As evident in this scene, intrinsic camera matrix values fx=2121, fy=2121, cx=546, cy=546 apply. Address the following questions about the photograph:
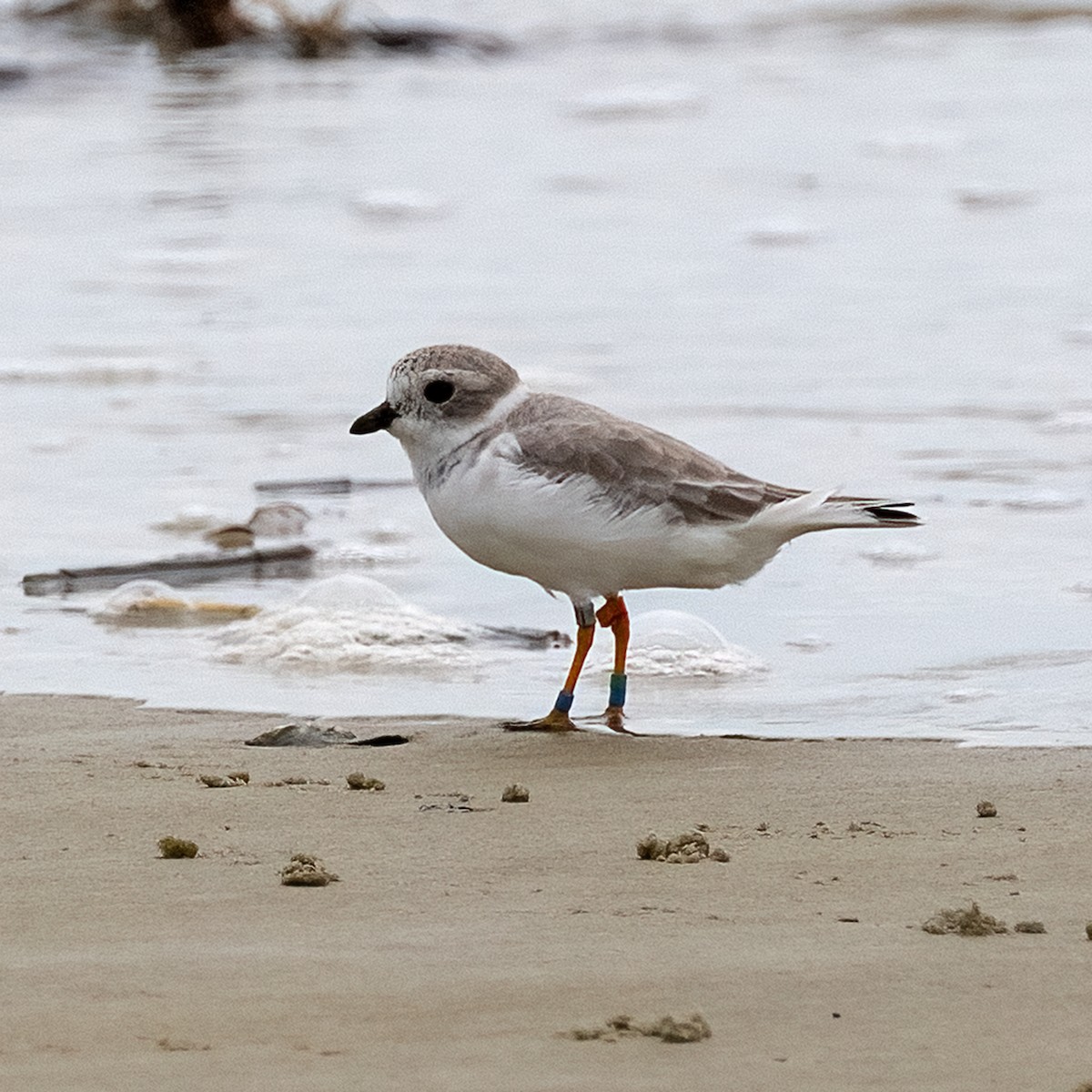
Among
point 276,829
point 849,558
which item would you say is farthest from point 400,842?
point 849,558

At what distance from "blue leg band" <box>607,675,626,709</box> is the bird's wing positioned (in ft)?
1.30

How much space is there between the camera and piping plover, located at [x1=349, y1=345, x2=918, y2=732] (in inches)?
180

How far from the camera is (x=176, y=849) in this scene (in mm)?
3203

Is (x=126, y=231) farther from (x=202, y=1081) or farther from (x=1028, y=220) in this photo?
(x=202, y=1081)

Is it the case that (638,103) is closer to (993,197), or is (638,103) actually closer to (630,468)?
(993,197)

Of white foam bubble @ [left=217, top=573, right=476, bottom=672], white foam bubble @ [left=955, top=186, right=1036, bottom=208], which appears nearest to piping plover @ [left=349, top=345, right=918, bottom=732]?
white foam bubble @ [left=217, top=573, right=476, bottom=672]

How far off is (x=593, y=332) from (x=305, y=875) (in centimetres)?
629

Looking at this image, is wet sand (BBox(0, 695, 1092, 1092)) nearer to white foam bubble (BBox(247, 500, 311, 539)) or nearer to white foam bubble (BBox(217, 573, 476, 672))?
white foam bubble (BBox(217, 573, 476, 672))

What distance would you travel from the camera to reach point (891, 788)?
12.4 ft

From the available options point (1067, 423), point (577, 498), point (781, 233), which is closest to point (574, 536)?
point (577, 498)

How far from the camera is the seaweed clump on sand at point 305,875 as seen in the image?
9.98 ft

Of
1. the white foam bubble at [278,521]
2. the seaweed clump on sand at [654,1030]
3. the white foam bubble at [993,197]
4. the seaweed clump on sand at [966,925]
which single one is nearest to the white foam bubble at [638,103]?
the white foam bubble at [993,197]

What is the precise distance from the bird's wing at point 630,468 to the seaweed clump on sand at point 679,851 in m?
1.43

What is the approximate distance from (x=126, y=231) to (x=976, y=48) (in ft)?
34.1
